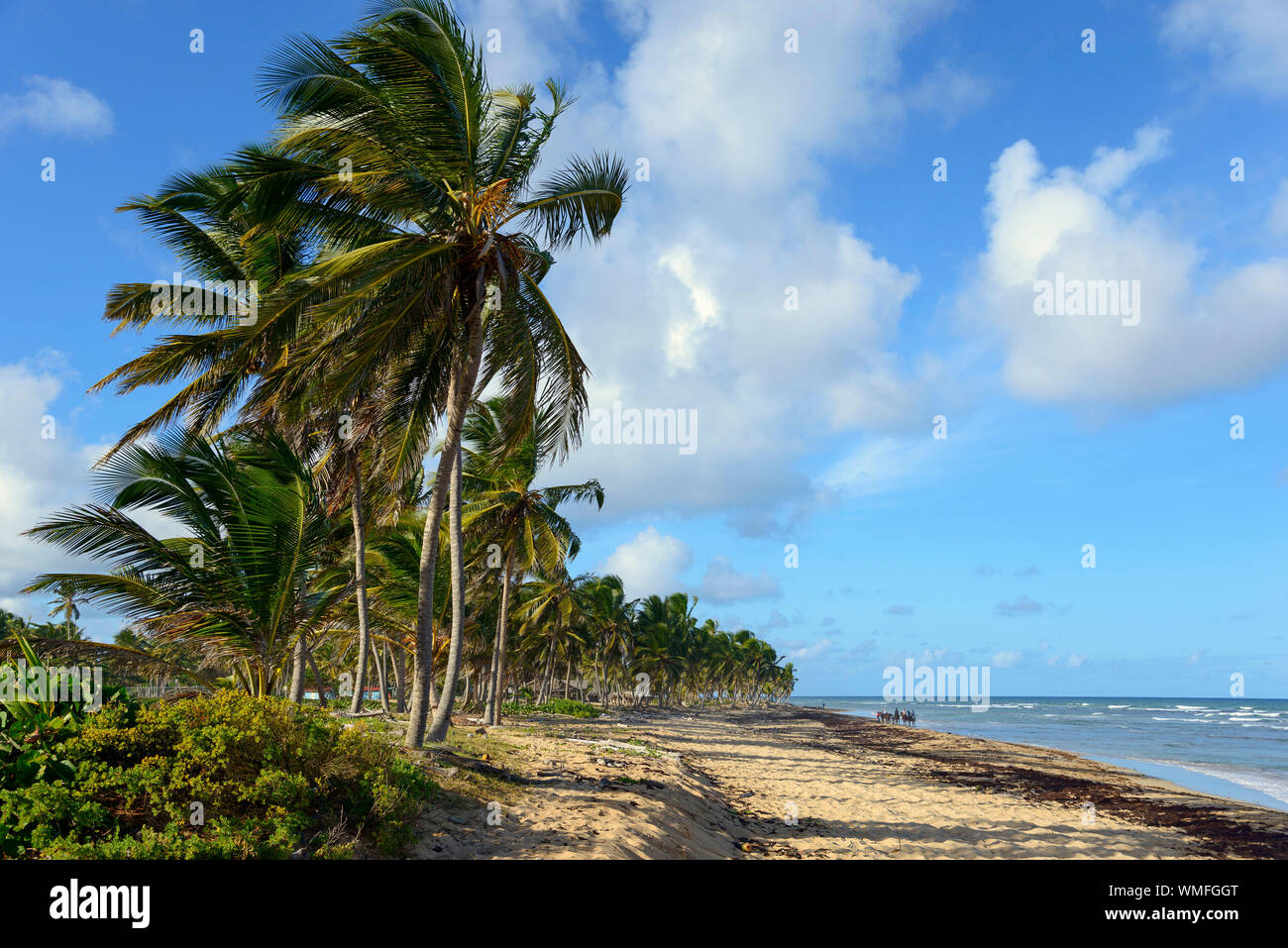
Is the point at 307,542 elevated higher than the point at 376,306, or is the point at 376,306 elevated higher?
the point at 376,306

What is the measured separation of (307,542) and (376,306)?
383 centimetres

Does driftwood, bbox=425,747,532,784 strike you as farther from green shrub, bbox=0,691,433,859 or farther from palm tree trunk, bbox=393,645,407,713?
palm tree trunk, bbox=393,645,407,713

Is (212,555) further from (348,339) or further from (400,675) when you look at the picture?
(400,675)

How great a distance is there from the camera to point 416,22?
418 inches

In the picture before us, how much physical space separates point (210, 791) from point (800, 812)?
12045 millimetres

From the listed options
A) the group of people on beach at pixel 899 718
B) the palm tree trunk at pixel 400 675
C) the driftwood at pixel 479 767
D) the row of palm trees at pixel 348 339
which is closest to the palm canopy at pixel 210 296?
the row of palm trees at pixel 348 339

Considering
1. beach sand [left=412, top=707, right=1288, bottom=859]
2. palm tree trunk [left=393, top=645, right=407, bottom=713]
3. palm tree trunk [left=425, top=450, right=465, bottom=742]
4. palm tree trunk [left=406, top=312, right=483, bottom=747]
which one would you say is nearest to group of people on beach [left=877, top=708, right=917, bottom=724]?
beach sand [left=412, top=707, right=1288, bottom=859]

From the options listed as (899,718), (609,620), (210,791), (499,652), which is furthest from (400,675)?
(899,718)

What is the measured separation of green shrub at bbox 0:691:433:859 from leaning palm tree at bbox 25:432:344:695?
271cm

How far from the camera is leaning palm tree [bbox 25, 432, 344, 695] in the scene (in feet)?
31.6

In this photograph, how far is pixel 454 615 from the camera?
13.0 metres
